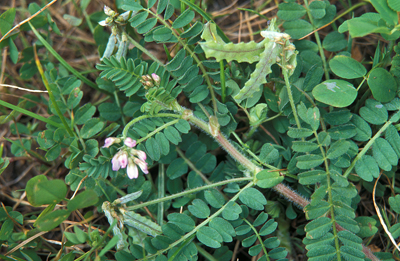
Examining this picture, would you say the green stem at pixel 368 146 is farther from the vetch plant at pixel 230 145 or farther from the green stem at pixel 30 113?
the green stem at pixel 30 113

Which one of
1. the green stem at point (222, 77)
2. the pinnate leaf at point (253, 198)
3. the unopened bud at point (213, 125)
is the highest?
the green stem at point (222, 77)

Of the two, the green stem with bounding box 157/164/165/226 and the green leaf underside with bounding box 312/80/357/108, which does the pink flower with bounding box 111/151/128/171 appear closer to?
the green stem with bounding box 157/164/165/226

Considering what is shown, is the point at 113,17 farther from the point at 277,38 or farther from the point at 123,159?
the point at 277,38

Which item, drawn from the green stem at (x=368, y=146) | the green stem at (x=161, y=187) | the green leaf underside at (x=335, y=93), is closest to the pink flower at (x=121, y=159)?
the green stem at (x=161, y=187)

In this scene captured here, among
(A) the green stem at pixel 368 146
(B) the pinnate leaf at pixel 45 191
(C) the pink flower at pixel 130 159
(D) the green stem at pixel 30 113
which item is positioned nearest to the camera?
(B) the pinnate leaf at pixel 45 191

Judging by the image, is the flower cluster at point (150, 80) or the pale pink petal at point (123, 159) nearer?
the pale pink petal at point (123, 159)

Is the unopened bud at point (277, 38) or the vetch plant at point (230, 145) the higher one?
the unopened bud at point (277, 38)

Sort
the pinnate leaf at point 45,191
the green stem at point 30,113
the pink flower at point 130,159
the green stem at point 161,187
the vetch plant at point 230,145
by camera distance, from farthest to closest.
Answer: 1. the green stem at point 161,187
2. the green stem at point 30,113
3. the vetch plant at point 230,145
4. the pink flower at point 130,159
5. the pinnate leaf at point 45,191

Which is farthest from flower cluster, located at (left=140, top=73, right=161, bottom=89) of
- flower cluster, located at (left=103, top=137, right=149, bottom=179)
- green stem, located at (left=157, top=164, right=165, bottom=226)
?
green stem, located at (left=157, top=164, right=165, bottom=226)

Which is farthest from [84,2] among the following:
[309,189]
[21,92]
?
[309,189]

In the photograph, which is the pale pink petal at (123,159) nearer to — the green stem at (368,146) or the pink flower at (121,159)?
the pink flower at (121,159)

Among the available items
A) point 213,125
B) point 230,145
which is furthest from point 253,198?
point 213,125
